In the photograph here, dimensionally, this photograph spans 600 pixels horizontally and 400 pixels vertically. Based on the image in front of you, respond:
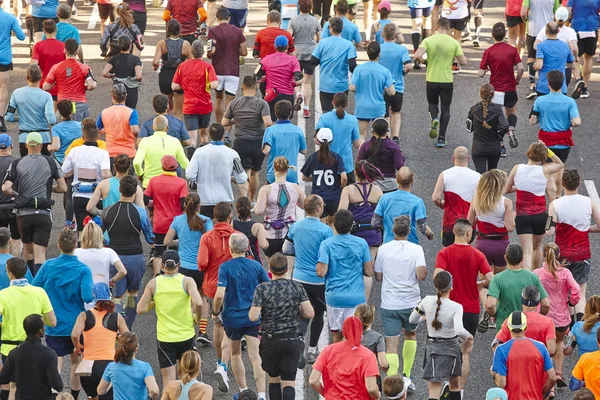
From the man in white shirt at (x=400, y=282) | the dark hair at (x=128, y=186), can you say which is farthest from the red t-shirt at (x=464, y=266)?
the dark hair at (x=128, y=186)

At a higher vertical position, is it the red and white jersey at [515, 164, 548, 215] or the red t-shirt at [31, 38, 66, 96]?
the red t-shirt at [31, 38, 66, 96]

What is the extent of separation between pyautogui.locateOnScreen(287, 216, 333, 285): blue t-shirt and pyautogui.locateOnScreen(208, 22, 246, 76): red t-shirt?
6630 mm

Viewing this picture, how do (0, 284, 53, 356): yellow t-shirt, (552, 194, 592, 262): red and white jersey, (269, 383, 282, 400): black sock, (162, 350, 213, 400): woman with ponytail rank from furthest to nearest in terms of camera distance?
1. (552, 194, 592, 262): red and white jersey
2. (269, 383, 282, 400): black sock
3. (0, 284, 53, 356): yellow t-shirt
4. (162, 350, 213, 400): woman with ponytail

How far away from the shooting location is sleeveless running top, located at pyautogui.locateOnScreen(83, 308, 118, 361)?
1240cm

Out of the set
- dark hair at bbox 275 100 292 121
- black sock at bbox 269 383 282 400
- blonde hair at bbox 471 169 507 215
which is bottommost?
black sock at bbox 269 383 282 400

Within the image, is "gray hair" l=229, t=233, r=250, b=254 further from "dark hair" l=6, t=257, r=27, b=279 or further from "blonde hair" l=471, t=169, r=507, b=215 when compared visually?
"blonde hair" l=471, t=169, r=507, b=215

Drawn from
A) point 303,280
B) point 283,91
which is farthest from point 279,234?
point 283,91

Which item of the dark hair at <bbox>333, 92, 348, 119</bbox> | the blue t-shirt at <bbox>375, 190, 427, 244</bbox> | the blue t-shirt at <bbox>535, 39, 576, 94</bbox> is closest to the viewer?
the blue t-shirt at <bbox>375, 190, 427, 244</bbox>

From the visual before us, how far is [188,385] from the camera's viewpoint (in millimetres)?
11234

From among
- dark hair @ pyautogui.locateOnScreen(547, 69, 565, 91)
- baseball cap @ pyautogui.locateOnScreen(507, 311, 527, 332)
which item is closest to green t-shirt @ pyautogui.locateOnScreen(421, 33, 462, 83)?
dark hair @ pyautogui.locateOnScreen(547, 69, 565, 91)

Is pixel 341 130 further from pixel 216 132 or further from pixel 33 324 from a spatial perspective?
pixel 33 324

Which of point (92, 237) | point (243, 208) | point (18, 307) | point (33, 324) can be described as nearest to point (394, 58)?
point (243, 208)

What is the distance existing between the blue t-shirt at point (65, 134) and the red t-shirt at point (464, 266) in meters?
6.27

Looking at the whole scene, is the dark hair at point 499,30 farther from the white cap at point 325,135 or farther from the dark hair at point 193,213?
the dark hair at point 193,213
